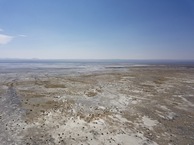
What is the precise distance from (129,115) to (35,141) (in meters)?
7.93

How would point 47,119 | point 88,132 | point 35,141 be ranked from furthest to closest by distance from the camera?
point 47,119
point 88,132
point 35,141

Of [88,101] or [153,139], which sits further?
[88,101]

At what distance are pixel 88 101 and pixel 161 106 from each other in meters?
7.79

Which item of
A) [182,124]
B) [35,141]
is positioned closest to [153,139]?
[182,124]

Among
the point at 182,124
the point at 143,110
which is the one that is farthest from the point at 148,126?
the point at 143,110

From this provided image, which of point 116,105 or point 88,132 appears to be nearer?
point 88,132

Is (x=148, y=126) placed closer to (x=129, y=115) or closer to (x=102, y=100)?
(x=129, y=115)

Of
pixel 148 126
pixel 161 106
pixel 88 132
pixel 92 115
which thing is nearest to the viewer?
pixel 88 132

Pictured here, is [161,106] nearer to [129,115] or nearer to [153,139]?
[129,115]

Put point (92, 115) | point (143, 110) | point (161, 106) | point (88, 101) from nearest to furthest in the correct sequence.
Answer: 1. point (92, 115)
2. point (143, 110)
3. point (161, 106)
4. point (88, 101)

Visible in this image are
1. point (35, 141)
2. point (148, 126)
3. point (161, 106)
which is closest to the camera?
point (35, 141)

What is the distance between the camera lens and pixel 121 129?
445 inches

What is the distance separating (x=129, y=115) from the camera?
14.2 metres

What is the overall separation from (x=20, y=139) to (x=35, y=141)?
3.03 ft
